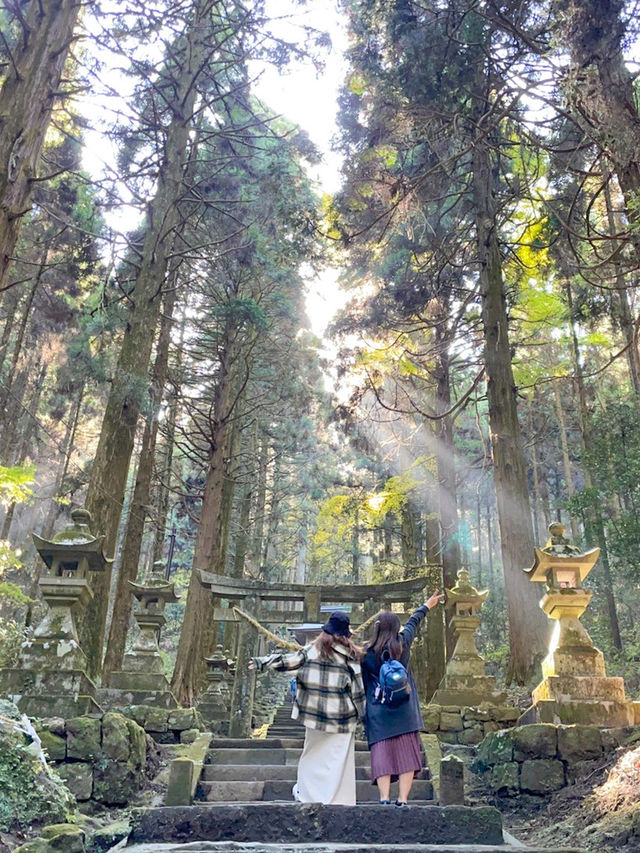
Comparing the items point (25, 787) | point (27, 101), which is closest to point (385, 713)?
point (25, 787)

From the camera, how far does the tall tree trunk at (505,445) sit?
8.99m

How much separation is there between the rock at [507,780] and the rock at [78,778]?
3803mm

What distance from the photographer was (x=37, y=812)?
462 centimetres

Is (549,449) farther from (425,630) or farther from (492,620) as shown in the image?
(425,630)

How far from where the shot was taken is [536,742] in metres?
6.16

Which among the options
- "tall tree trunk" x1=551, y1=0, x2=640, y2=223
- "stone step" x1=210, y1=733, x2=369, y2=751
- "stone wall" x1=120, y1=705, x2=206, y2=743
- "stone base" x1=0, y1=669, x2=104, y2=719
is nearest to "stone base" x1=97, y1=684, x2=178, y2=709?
"stone wall" x1=120, y1=705, x2=206, y2=743

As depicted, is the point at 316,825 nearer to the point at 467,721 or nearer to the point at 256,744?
the point at 256,744

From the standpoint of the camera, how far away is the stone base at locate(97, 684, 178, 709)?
26.0 ft

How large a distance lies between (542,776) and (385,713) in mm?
2169

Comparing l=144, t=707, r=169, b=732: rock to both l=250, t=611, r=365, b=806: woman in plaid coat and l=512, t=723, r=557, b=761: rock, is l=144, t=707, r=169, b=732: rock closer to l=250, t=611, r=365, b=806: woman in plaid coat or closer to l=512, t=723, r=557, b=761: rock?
l=250, t=611, r=365, b=806: woman in plaid coat

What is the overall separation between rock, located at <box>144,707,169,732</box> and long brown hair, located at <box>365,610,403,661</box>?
3.74 metres

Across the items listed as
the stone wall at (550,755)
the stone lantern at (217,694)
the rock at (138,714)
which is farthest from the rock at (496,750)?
the stone lantern at (217,694)

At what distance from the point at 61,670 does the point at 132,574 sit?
644cm

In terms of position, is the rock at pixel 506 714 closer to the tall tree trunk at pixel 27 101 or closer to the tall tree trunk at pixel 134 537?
the tall tree trunk at pixel 134 537
